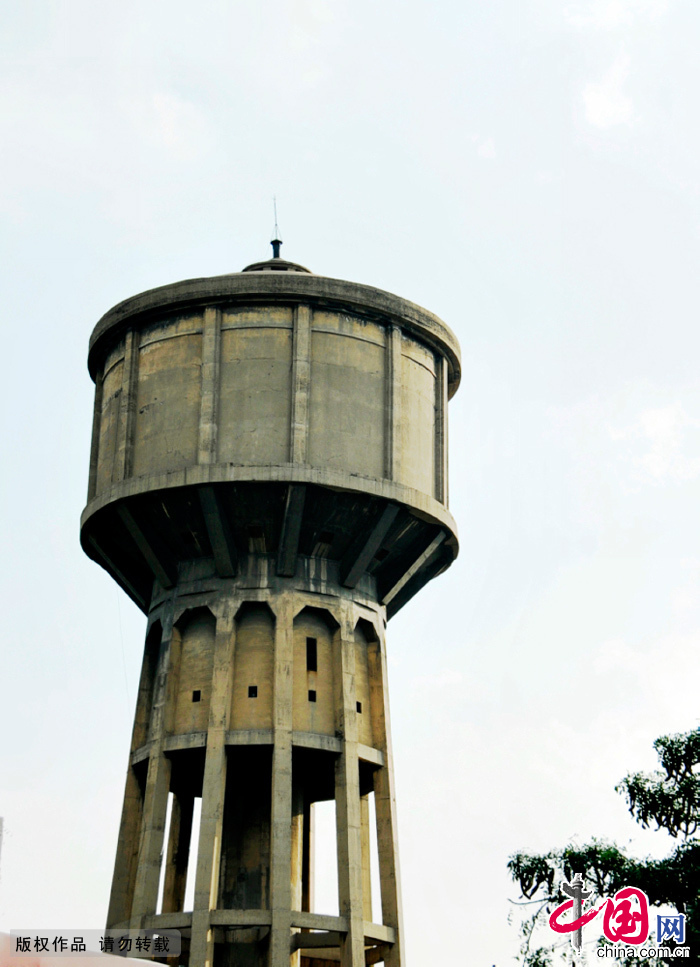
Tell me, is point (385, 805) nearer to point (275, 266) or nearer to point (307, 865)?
point (307, 865)

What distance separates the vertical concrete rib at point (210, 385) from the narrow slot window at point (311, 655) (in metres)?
4.24

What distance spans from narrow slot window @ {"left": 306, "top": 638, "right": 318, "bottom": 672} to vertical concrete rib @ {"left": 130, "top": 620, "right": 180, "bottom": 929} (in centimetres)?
266

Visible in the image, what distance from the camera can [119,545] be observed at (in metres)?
29.7

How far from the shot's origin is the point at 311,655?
28.7 m

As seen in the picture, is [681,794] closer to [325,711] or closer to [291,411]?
[325,711]

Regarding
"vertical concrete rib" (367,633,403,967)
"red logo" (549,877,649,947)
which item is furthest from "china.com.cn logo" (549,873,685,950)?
"vertical concrete rib" (367,633,403,967)

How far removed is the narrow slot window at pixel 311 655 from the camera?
28.6 metres

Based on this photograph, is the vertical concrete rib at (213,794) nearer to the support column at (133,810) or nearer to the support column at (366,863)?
the support column at (133,810)

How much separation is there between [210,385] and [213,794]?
7.99 metres

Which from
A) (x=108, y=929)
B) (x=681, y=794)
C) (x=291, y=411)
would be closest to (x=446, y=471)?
(x=291, y=411)

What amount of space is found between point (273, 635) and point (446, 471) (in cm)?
534

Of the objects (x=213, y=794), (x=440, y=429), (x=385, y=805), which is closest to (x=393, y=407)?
(x=440, y=429)

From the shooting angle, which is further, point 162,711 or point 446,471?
point 446,471

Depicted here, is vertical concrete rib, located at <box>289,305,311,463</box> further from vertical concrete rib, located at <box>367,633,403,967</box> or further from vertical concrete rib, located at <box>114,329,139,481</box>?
vertical concrete rib, located at <box>367,633,403,967</box>
